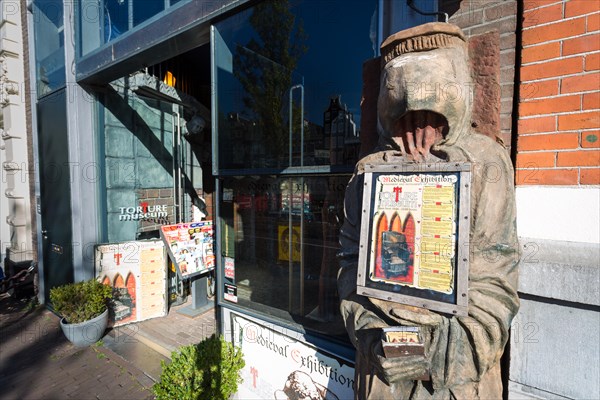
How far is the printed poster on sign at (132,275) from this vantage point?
5.31 meters

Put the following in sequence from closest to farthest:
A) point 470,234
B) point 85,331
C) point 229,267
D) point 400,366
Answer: point 400,366 → point 470,234 → point 229,267 → point 85,331

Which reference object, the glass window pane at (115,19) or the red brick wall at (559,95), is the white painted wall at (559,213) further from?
the glass window pane at (115,19)

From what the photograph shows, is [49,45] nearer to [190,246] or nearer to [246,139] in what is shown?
[190,246]

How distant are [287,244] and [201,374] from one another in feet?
5.34

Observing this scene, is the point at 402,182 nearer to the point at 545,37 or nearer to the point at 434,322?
the point at 434,322

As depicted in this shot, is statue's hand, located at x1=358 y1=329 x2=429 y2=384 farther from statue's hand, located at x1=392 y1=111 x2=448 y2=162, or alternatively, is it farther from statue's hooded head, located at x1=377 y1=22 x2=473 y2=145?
statue's hooded head, located at x1=377 y1=22 x2=473 y2=145

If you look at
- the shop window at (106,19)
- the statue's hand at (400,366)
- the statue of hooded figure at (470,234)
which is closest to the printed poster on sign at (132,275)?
the shop window at (106,19)

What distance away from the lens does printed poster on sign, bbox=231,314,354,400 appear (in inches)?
107

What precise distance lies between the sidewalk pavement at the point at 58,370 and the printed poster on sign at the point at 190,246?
1.55m

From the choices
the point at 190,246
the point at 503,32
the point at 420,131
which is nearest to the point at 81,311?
the point at 190,246

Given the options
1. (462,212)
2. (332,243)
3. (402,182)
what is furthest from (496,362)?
(332,243)

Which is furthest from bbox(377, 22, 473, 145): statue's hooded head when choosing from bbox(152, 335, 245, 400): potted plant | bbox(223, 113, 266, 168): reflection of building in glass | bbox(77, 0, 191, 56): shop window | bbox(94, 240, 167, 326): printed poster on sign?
bbox(94, 240, 167, 326): printed poster on sign

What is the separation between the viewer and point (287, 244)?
12.1 feet

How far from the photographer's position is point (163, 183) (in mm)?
6445
